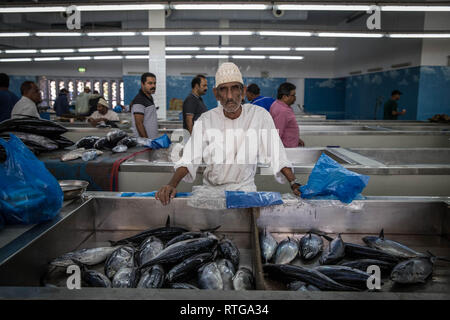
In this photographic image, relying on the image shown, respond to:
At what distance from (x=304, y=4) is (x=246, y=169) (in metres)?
3.88

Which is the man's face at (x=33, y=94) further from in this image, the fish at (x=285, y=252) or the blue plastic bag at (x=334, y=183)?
the fish at (x=285, y=252)

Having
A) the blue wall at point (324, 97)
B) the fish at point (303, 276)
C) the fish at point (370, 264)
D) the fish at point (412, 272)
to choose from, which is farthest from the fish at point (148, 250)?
the blue wall at point (324, 97)

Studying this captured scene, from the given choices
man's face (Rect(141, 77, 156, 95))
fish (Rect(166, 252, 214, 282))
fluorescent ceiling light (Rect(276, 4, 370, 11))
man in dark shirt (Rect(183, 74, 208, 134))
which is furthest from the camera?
fluorescent ceiling light (Rect(276, 4, 370, 11))

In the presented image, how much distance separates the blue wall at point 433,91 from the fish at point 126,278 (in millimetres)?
10700

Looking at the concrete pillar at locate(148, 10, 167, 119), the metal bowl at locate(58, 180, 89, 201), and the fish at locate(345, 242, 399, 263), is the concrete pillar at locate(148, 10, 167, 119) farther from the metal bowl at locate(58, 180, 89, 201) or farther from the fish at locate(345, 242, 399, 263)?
the fish at locate(345, 242, 399, 263)

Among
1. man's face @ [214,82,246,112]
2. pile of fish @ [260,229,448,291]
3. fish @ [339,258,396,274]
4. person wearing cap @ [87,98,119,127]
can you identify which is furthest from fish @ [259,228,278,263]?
person wearing cap @ [87,98,119,127]

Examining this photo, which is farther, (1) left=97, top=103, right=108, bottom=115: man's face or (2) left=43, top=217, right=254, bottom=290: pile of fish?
(1) left=97, top=103, right=108, bottom=115: man's face

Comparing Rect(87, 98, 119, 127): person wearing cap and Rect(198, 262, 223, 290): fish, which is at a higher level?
Rect(87, 98, 119, 127): person wearing cap

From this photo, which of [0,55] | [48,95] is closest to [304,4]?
[0,55]

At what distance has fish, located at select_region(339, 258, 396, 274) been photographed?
151 centimetres

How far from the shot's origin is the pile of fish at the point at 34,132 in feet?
10.4

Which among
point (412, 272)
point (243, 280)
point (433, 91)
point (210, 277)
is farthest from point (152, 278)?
point (433, 91)

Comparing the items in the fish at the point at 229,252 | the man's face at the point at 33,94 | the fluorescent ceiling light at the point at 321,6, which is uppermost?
the fluorescent ceiling light at the point at 321,6

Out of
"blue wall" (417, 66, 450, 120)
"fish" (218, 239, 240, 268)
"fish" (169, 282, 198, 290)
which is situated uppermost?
"blue wall" (417, 66, 450, 120)
